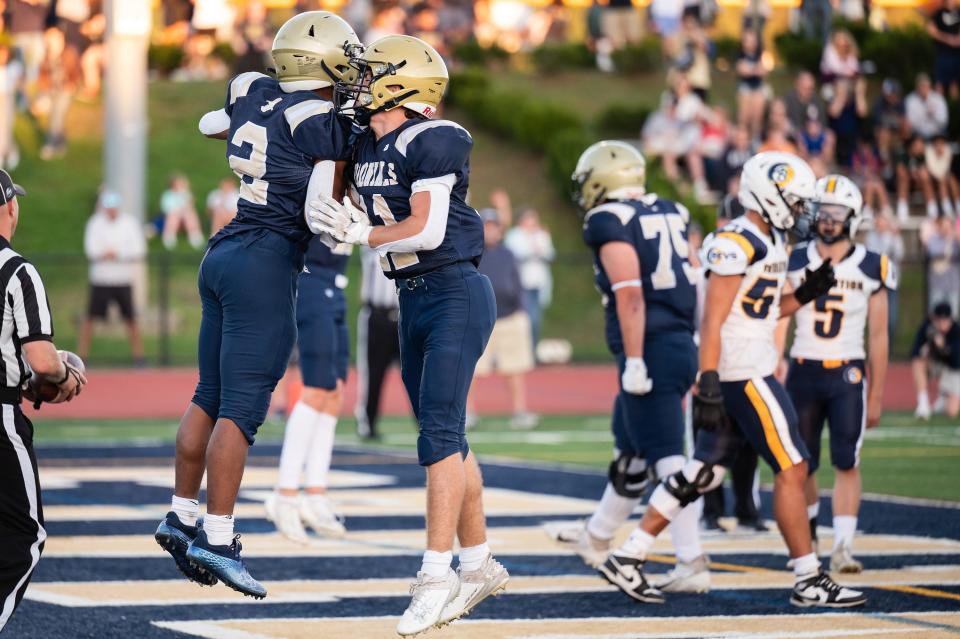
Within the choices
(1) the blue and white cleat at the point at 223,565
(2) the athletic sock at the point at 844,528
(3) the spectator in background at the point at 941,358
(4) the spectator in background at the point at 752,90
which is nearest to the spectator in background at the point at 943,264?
(3) the spectator in background at the point at 941,358

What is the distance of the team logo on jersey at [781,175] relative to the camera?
783cm

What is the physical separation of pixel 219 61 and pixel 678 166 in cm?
1060

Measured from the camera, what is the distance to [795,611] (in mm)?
7371

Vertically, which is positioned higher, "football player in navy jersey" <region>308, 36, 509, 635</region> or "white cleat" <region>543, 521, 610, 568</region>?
"football player in navy jersey" <region>308, 36, 509, 635</region>

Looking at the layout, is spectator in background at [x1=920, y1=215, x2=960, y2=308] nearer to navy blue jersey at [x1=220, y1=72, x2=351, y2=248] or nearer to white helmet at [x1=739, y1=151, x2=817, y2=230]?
white helmet at [x1=739, y1=151, x2=817, y2=230]

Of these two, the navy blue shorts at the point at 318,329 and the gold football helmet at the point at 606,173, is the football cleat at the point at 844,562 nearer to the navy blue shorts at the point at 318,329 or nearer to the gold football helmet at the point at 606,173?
→ the gold football helmet at the point at 606,173

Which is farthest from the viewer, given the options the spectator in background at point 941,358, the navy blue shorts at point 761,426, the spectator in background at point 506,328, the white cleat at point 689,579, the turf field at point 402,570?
the spectator in background at point 941,358

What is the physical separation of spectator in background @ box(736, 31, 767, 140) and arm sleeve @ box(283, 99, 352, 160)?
20412 millimetres

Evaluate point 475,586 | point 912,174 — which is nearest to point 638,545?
point 475,586

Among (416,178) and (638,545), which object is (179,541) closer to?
(416,178)

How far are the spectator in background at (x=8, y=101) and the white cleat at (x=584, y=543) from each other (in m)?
19.0

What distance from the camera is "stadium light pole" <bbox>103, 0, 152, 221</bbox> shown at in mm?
24406

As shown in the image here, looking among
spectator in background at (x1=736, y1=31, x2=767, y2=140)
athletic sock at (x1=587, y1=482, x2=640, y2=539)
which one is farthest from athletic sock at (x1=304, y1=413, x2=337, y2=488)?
spectator in background at (x1=736, y1=31, x2=767, y2=140)

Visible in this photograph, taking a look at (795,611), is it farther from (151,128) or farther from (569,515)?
(151,128)
